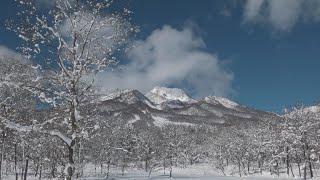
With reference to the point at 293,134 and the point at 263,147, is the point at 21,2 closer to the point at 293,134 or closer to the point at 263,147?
the point at 293,134

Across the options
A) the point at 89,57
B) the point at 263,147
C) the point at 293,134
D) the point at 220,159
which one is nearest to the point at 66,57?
the point at 89,57

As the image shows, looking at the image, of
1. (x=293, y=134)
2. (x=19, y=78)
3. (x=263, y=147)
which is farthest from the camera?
(x=263, y=147)

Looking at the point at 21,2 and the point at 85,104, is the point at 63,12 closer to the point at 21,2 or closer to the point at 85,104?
the point at 21,2

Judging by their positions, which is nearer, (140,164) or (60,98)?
(60,98)

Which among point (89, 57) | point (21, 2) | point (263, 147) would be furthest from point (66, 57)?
point (263, 147)

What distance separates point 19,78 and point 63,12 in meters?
2.46

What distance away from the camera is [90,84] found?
15.1m

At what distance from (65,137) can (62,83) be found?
169 centimetres

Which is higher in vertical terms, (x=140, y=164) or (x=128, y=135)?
(x=128, y=135)

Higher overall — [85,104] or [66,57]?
[66,57]

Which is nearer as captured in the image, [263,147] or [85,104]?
[85,104]

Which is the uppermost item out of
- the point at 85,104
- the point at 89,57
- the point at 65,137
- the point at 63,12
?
the point at 63,12

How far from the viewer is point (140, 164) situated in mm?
164750

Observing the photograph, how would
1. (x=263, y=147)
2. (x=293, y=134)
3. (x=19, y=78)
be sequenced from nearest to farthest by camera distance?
(x=19, y=78)
(x=293, y=134)
(x=263, y=147)
